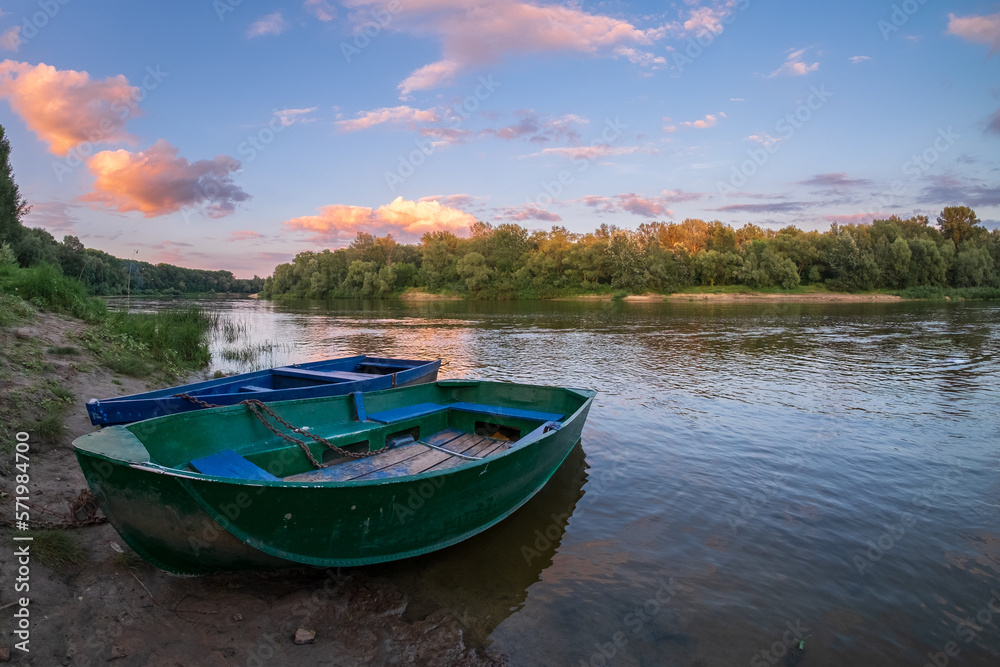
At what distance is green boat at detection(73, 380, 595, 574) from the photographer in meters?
3.74

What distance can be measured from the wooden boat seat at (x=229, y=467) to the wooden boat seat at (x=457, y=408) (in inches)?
82.5

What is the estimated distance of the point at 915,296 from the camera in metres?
69.5

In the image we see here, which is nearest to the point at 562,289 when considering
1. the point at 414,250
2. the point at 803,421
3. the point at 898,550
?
the point at 414,250

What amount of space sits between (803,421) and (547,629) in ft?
28.3

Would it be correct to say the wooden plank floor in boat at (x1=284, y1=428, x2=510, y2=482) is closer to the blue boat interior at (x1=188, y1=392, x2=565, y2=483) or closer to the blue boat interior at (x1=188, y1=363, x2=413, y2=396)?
the blue boat interior at (x1=188, y1=392, x2=565, y2=483)

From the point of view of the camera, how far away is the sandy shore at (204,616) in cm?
346

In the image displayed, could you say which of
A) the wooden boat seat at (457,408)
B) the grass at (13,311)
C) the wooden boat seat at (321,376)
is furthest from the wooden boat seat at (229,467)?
the grass at (13,311)

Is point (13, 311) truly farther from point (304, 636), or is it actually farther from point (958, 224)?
point (958, 224)

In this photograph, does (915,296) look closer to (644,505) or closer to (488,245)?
(488,245)

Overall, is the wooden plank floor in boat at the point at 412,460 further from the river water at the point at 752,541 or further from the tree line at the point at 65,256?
the tree line at the point at 65,256

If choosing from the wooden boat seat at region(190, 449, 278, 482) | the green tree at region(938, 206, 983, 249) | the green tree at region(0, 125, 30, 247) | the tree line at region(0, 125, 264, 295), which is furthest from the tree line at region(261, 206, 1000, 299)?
the wooden boat seat at region(190, 449, 278, 482)

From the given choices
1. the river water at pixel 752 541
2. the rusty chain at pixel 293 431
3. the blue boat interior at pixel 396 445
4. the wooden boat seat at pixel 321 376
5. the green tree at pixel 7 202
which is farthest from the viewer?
the green tree at pixel 7 202

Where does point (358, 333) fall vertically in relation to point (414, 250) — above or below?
below

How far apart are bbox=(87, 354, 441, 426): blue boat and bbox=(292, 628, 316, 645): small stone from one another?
12.7ft
